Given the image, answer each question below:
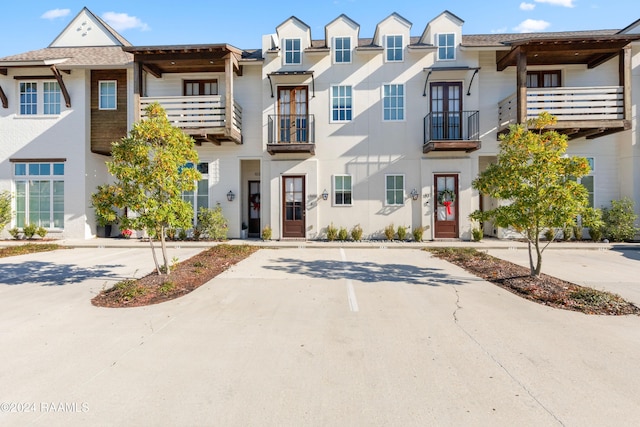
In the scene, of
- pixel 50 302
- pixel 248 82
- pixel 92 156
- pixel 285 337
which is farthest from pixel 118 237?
pixel 285 337

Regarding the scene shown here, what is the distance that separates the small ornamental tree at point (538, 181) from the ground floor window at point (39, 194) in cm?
1688

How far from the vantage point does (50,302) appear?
5.36 m

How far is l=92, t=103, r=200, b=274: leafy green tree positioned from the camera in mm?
6008

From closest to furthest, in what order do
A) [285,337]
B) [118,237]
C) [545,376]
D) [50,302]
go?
[545,376] < [285,337] < [50,302] < [118,237]

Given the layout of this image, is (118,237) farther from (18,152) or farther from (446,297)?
(446,297)

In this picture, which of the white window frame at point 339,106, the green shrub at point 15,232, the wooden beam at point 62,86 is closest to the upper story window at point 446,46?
the white window frame at point 339,106

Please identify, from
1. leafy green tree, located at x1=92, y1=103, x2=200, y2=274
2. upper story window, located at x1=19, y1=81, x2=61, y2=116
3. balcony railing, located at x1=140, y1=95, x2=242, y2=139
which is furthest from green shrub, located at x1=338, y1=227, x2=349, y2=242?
upper story window, located at x1=19, y1=81, x2=61, y2=116

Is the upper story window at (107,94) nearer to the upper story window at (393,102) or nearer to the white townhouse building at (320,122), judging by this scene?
the white townhouse building at (320,122)

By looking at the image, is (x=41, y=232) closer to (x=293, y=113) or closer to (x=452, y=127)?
(x=293, y=113)

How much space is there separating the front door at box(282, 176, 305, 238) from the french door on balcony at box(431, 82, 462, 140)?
617 cm

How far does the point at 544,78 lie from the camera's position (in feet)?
44.6

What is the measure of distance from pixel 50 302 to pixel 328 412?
17.8ft

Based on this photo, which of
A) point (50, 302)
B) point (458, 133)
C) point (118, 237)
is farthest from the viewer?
point (118, 237)

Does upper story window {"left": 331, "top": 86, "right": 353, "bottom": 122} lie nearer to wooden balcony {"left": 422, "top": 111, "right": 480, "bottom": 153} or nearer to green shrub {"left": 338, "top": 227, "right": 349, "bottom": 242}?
wooden balcony {"left": 422, "top": 111, "right": 480, "bottom": 153}
